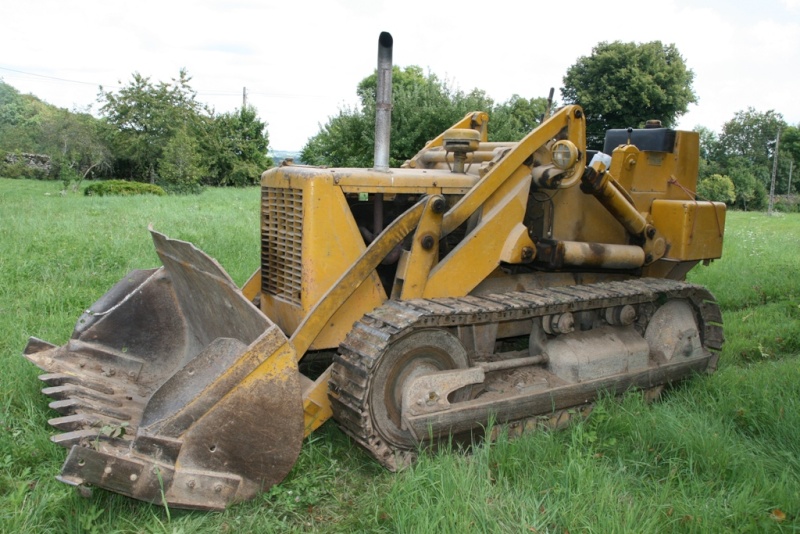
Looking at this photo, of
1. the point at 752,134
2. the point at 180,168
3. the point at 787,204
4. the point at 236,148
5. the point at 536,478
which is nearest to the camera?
the point at 536,478

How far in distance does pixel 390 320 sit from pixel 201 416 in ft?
3.81

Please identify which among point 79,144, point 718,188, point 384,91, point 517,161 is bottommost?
point 517,161

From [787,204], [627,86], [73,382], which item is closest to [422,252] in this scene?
[73,382]

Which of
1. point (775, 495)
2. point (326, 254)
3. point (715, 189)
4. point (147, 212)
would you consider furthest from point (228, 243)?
point (715, 189)

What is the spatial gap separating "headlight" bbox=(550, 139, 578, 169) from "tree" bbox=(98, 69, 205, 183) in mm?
33580

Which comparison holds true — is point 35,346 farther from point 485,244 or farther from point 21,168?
point 21,168

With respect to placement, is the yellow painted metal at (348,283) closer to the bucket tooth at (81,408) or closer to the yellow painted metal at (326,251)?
the yellow painted metal at (326,251)

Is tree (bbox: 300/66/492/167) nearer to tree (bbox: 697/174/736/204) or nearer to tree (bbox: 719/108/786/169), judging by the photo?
tree (bbox: 697/174/736/204)

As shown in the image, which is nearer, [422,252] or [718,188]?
[422,252]

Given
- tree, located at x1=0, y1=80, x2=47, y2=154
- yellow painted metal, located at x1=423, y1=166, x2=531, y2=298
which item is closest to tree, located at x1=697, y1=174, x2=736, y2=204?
tree, located at x1=0, y1=80, x2=47, y2=154

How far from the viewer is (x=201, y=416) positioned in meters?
3.47

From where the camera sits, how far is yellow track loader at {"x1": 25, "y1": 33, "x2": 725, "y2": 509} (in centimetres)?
355

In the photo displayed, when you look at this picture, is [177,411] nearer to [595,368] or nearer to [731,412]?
[595,368]

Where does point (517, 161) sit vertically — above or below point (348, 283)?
above
